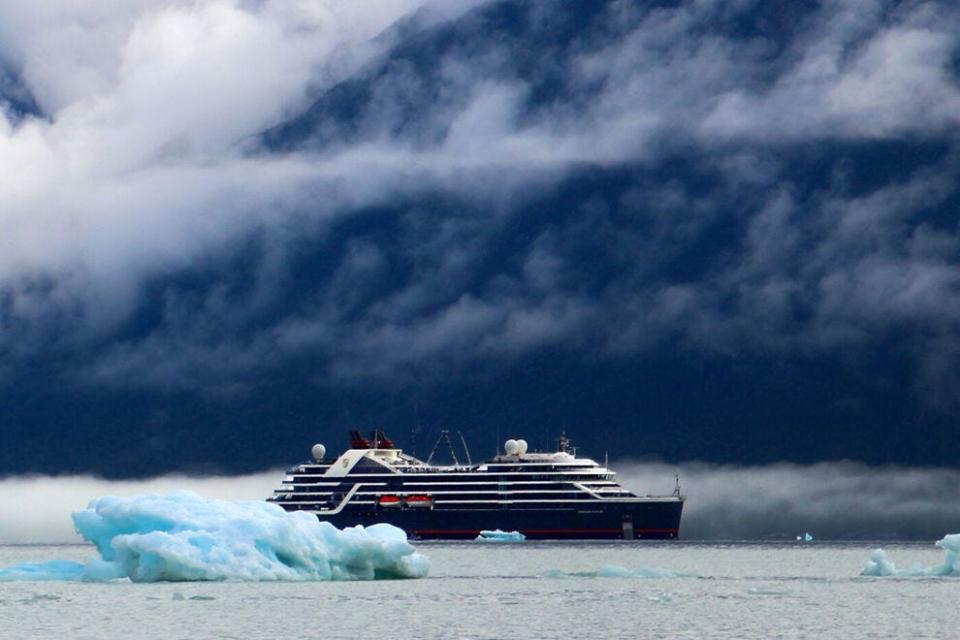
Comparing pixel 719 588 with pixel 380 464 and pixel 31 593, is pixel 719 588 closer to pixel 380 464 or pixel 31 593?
pixel 31 593

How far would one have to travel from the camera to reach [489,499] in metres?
173

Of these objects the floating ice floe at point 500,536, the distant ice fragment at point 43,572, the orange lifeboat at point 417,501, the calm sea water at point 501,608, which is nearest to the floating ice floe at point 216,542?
the calm sea water at point 501,608

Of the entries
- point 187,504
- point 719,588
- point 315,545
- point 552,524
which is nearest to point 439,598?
point 315,545

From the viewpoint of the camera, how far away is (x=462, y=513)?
574 feet

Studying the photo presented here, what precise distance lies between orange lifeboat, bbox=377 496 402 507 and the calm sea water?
274 feet

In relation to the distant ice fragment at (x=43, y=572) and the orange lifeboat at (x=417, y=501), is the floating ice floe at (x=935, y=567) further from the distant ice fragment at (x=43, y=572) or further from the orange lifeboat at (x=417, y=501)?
the orange lifeboat at (x=417, y=501)

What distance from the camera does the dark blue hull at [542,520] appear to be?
17175 centimetres

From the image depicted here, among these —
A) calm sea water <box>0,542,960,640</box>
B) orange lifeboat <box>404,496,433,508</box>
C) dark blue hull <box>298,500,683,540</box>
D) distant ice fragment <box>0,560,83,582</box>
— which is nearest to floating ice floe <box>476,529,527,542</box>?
dark blue hull <box>298,500,683,540</box>

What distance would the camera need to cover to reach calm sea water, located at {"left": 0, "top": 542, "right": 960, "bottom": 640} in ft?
174

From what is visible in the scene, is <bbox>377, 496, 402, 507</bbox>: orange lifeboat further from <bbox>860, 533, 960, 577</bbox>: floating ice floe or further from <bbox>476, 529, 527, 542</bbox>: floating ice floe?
<bbox>860, 533, 960, 577</bbox>: floating ice floe

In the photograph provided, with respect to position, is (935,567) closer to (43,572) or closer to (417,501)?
(43,572)

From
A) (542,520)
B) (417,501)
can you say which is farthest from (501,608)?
(417,501)

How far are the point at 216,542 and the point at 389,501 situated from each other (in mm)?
107251

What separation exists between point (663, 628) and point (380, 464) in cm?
12399
